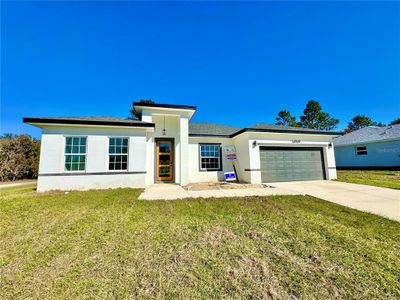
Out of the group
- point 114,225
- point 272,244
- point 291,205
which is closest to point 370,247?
point 272,244

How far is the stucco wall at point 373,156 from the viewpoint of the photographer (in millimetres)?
15595

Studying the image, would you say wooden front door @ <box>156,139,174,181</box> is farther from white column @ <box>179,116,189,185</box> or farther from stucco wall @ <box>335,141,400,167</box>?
stucco wall @ <box>335,141,400,167</box>

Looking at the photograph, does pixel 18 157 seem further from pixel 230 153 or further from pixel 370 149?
pixel 370 149

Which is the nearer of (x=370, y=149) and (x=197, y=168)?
(x=197, y=168)

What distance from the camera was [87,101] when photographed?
16703 mm

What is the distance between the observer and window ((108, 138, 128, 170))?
8.30 meters

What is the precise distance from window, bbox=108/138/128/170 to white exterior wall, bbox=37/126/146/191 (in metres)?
0.20

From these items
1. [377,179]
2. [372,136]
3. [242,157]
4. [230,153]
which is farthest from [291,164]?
[372,136]

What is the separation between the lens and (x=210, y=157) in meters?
11.1

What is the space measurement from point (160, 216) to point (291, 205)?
416 centimetres

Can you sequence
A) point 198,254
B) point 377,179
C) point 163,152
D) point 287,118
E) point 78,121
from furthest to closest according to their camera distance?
point 287,118, point 163,152, point 377,179, point 78,121, point 198,254

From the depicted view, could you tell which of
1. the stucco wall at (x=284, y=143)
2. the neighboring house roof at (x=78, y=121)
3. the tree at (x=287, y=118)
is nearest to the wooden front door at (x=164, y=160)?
the neighboring house roof at (x=78, y=121)

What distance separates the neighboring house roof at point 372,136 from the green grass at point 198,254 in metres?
18.9

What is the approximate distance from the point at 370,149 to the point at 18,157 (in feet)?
117
